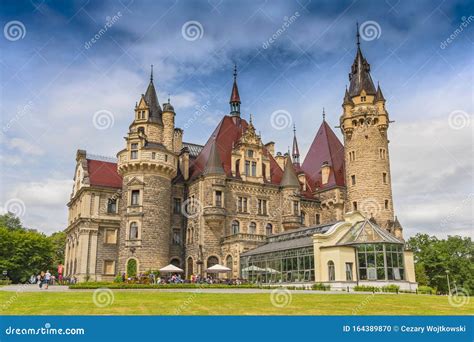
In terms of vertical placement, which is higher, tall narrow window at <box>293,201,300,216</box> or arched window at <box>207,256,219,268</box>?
tall narrow window at <box>293,201,300,216</box>

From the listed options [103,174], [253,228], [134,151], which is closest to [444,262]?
[253,228]

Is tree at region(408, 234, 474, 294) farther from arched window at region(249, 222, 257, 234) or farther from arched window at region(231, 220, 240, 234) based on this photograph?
arched window at region(231, 220, 240, 234)

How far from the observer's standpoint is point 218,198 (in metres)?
47.4

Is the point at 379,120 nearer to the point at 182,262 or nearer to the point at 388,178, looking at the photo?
the point at 388,178

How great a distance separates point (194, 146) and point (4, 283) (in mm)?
26667

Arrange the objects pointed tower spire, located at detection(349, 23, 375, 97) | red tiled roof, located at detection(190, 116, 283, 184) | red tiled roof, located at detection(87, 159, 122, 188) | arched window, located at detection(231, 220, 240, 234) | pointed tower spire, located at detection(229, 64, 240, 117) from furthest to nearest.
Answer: pointed tower spire, located at detection(229, 64, 240, 117), pointed tower spire, located at detection(349, 23, 375, 97), red tiled roof, located at detection(87, 159, 122, 188), red tiled roof, located at detection(190, 116, 283, 184), arched window, located at detection(231, 220, 240, 234)

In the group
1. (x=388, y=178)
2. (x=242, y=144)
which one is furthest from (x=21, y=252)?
(x=388, y=178)

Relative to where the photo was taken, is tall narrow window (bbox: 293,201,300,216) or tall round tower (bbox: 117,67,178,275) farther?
tall narrow window (bbox: 293,201,300,216)

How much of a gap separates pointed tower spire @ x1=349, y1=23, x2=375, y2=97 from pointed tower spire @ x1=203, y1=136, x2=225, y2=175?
17034mm

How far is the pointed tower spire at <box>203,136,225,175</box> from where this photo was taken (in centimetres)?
4738

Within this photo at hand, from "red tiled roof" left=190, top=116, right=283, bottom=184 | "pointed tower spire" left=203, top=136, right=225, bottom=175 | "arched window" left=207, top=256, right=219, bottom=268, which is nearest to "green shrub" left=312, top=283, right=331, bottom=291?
"arched window" left=207, top=256, right=219, bottom=268

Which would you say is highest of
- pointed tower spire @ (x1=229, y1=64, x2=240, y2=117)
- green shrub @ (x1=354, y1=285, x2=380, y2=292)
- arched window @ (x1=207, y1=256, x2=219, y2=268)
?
pointed tower spire @ (x1=229, y1=64, x2=240, y2=117)

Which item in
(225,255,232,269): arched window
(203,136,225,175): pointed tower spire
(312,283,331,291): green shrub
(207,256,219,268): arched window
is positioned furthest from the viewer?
(203,136,225,175): pointed tower spire

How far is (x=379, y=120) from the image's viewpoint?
5088 cm
